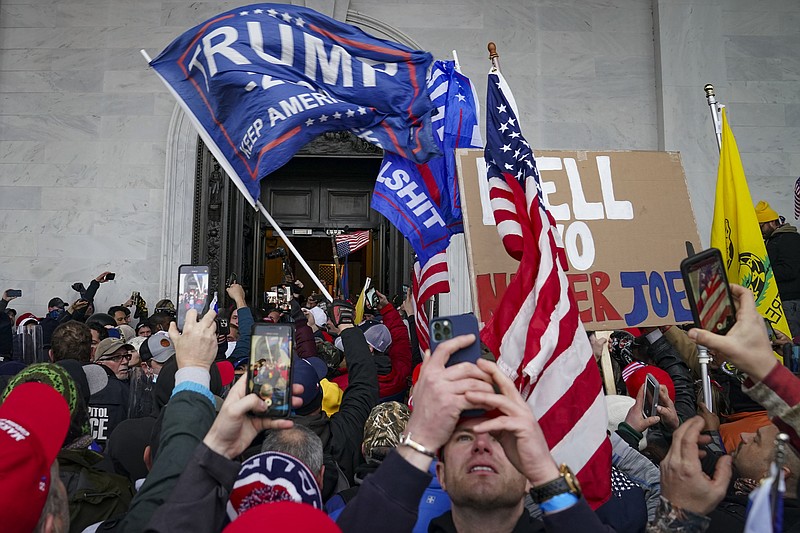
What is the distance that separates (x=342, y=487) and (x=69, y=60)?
10951 millimetres

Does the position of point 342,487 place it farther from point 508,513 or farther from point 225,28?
point 225,28

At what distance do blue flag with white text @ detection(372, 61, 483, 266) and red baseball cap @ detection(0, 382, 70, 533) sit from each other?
339cm

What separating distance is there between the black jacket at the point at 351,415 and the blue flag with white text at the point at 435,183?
1451 mm

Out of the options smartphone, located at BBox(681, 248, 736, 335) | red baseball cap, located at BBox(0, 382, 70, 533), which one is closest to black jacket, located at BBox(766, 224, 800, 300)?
smartphone, located at BBox(681, 248, 736, 335)

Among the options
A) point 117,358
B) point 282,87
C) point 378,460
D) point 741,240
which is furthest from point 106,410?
point 741,240

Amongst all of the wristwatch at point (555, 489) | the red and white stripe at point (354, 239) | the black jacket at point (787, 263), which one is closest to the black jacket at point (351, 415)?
the wristwatch at point (555, 489)

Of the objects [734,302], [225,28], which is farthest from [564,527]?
[225,28]

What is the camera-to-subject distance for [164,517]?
6.33 ft

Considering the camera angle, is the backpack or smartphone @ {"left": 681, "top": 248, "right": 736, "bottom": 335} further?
the backpack

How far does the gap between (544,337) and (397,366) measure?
8.52 ft

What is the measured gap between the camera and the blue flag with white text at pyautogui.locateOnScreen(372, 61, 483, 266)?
18.3ft

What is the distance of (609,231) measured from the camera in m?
4.61

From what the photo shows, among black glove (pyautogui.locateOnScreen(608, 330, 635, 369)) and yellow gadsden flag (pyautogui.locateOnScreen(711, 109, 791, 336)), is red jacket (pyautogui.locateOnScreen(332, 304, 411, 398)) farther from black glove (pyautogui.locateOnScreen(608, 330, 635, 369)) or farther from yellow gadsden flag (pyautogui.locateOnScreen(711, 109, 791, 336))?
yellow gadsden flag (pyautogui.locateOnScreen(711, 109, 791, 336))

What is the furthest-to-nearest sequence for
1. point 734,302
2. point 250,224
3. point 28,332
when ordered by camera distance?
point 250,224, point 28,332, point 734,302
